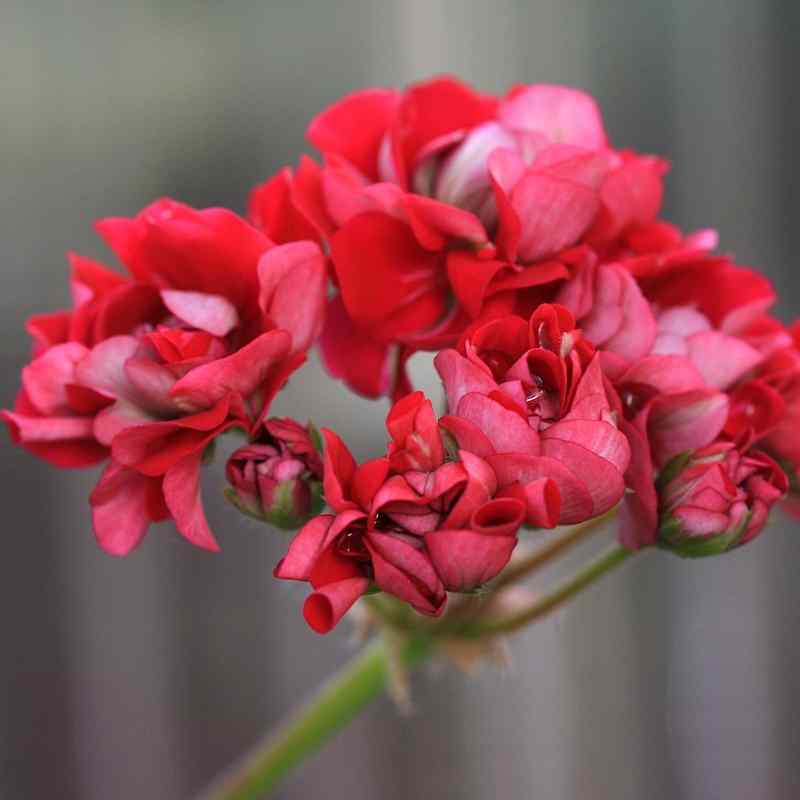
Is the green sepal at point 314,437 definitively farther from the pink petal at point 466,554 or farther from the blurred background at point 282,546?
the blurred background at point 282,546

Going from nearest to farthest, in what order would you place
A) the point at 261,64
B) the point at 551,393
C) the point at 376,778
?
the point at 551,393
the point at 261,64
the point at 376,778

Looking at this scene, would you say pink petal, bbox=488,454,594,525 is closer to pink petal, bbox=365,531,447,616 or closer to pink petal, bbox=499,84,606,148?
pink petal, bbox=365,531,447,616

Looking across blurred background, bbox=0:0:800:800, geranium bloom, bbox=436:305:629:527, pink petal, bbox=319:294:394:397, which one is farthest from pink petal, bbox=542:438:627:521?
blurred background, bbox=0:0:800:800

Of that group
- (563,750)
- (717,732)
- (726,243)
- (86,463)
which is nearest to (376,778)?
(563,750)

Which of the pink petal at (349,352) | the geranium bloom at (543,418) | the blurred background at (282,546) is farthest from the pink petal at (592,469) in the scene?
the blurred background at (282,546)

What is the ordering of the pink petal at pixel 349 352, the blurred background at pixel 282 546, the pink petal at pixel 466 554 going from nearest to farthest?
the pink petal at pixel 466 554
the pink petal at pixel 349 352
the blurred background at pixel 282 546

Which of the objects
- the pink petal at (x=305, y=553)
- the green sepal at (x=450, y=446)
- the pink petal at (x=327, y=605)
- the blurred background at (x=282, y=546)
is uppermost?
the green sepal at (x=450, y=446)

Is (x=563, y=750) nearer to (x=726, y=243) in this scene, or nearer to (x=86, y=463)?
(x=726, y=243)

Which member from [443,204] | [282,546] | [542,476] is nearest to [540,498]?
[542,476]
